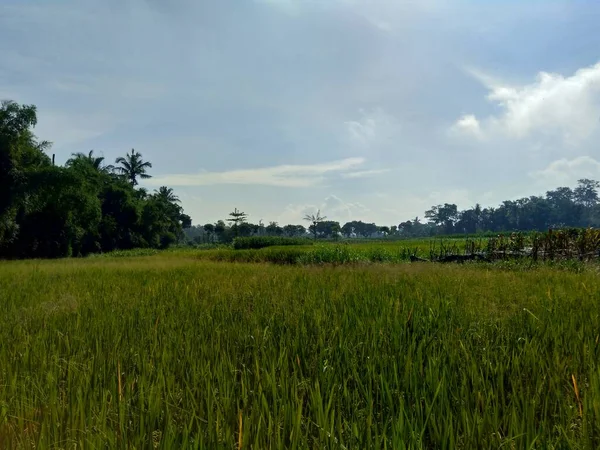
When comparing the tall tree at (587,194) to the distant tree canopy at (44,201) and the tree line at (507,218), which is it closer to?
the tree line at (507,218)

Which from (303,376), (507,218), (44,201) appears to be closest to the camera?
(303,376)

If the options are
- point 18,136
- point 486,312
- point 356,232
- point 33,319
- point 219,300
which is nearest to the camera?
point 486,312

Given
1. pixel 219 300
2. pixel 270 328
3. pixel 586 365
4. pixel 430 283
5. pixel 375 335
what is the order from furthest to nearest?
1. pixel 430 283
2. pixel 219 300
3. pixel 270 328
4. pixel 375 335
5. pixel 586 365

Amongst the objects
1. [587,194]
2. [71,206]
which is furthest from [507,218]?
[71,206]

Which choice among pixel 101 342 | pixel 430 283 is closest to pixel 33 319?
pixel 101 342

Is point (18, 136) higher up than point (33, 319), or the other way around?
point (18, 136)

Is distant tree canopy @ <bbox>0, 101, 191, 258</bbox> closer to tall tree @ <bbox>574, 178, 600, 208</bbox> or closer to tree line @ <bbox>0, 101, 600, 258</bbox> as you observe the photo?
tree line @ <bbox>0, 101, 600, 258</bbox>

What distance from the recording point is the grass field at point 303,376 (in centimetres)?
142

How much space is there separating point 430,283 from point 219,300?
3.38 metres

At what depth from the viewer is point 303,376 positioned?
2.12 metres

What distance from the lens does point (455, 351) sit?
2.24m

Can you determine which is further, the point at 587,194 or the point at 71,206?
the point at 587,194

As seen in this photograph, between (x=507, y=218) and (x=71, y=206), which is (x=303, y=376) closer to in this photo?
(x=71, y=206)

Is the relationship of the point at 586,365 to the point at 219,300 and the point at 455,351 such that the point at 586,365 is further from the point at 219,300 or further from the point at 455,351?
the point at 219,300
